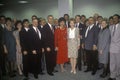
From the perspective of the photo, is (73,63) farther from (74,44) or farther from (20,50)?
(20,50)

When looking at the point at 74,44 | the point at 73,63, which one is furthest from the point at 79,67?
the point at 74,44

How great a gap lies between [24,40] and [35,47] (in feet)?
1.23

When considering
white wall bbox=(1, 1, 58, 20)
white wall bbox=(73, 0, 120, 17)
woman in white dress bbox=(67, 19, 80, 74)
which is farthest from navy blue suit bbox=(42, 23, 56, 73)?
white wall bbox=(1, 1, 58, 20)

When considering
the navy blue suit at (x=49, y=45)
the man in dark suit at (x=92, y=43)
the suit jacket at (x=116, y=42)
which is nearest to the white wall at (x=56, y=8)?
the man in dark suit at (x=92, y=43)

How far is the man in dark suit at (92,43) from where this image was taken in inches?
201

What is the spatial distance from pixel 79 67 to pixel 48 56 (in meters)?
1.10

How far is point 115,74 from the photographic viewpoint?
462 cm

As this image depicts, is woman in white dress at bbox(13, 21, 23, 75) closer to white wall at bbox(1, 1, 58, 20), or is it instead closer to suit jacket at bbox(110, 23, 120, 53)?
suit jacket at bbox(110, 23, 120, 53)

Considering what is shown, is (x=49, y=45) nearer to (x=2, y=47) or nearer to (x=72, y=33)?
(x=72, y=33)

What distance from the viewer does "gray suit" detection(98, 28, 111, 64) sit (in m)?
4.62

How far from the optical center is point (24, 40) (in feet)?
15.8

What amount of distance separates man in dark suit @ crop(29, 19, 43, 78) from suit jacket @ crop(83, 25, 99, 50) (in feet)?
4.63

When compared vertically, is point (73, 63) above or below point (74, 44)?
below

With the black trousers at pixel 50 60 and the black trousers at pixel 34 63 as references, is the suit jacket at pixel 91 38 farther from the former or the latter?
the black trousers at pixel 34 63
